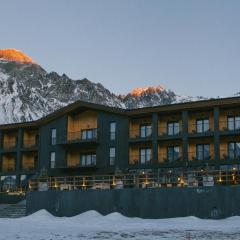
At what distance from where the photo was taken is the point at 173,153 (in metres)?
53.0

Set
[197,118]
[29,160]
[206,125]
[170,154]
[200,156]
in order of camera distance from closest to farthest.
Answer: [200,156], [206,125], [197,118], [170,154], [29,160]

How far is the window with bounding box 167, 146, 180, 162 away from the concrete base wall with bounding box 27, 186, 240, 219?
40.6ft

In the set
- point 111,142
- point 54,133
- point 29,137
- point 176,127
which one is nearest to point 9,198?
point 54,133

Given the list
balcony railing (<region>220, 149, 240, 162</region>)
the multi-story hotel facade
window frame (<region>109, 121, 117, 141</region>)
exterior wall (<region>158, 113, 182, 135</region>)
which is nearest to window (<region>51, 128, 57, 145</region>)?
the multi-story hotel facade

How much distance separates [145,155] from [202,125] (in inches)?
270

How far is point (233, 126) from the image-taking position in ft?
166

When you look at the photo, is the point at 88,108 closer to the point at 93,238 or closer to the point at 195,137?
the point at 195,137

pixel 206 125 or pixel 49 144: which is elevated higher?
pixel 206 125

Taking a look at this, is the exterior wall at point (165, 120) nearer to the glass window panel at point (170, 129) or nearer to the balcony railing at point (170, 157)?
the glass window panel at point (170, 129)

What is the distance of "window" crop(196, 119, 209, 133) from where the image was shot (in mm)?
51875

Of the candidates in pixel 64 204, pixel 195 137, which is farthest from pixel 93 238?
pixel 195 137

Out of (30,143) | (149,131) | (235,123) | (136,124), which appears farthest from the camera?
(30,143)

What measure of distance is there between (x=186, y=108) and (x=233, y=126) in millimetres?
4903

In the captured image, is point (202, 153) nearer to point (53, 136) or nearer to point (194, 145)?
point (194, 145)
